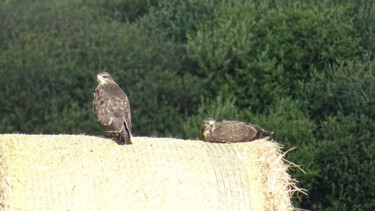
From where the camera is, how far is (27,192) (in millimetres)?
10156

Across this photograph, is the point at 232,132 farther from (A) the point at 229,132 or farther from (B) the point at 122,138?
(B) the point at 122,138

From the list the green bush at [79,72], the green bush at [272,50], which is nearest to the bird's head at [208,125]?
the green bush at [79,72]

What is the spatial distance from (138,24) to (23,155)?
18677 millimetres

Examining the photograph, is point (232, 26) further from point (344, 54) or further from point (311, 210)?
point (311, 210)

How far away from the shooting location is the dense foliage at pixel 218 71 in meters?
21.8

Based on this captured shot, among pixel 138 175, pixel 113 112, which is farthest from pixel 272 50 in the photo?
pixel 138 175

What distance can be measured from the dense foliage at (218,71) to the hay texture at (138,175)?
369 inches

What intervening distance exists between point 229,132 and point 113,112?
1620 millimetres

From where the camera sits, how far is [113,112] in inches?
459

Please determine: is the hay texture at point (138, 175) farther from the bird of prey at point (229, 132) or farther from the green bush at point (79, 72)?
the green bush at point (79, 72)

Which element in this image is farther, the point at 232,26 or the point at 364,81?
the point at 232,26

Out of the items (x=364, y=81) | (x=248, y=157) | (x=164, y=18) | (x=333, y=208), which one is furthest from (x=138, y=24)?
(x=248, y=157)

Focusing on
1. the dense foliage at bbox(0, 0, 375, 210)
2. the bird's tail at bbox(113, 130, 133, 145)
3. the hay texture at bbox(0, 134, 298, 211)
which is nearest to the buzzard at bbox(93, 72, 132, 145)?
the bird's tail at bbox(113, 130, 133, 145)

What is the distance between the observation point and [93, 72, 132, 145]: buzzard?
444 inches
